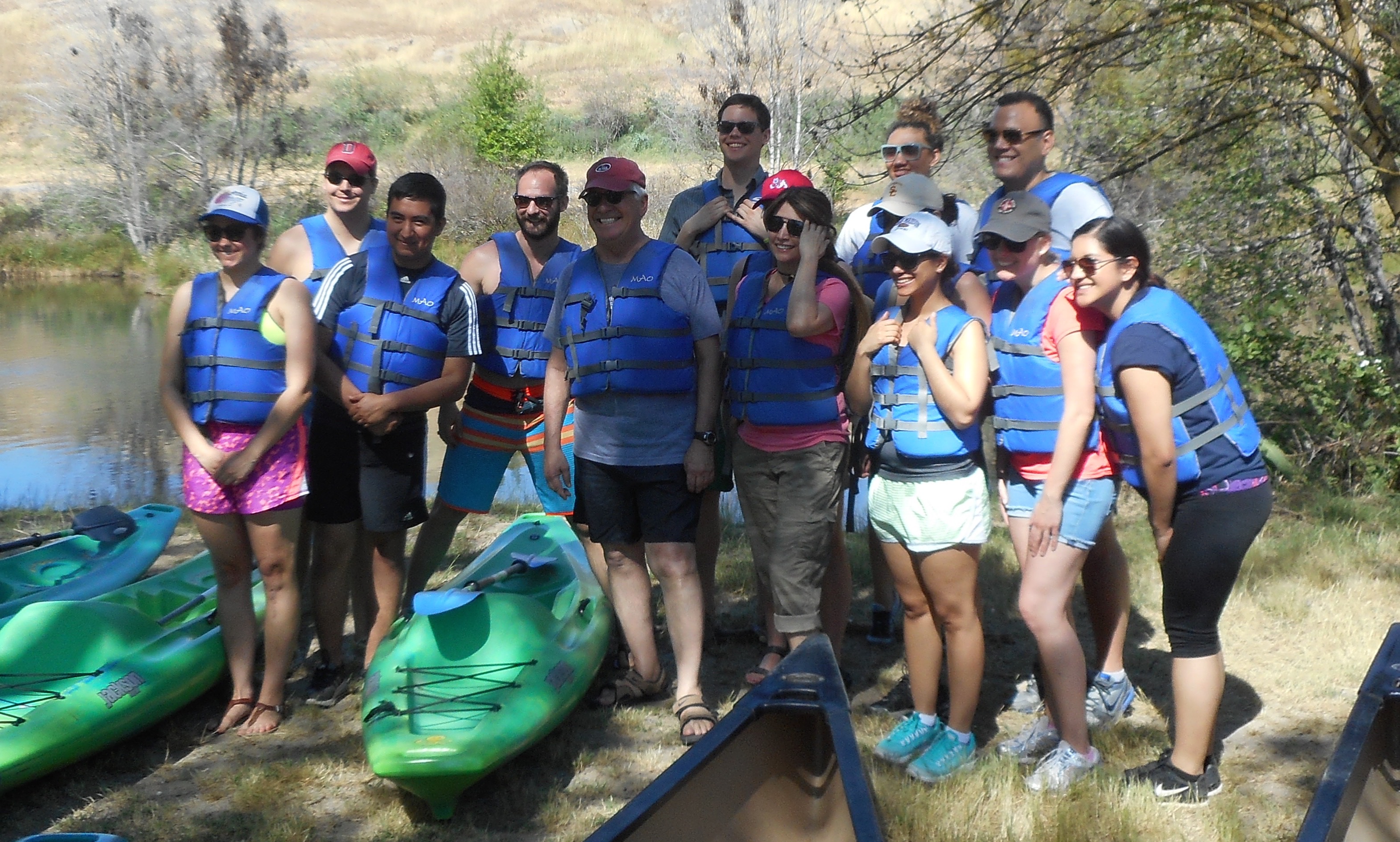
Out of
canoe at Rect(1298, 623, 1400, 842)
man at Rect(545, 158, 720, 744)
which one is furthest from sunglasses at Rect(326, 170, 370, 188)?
canoe at Rect(1298, 623, 1400, 842)

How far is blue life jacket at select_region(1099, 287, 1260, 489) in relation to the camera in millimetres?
3244

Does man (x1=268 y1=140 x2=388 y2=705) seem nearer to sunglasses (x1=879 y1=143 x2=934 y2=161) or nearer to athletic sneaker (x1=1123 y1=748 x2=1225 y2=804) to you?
sunglasses (x1=879 y1=143 x2=934 y2=161)

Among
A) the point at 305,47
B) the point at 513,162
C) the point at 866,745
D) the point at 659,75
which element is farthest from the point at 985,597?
the point at 305,47

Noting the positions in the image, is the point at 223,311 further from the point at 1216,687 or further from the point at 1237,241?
the point at 1237,241

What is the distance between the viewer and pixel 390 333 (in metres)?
4.48

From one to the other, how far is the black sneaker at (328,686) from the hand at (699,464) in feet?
5.73

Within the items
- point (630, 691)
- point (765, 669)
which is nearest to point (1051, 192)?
point (765, 669)

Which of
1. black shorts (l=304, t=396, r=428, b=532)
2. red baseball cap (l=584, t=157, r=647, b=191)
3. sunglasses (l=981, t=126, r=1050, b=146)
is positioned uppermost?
sunglasses (l=981, t=126, r=1050, b=146)

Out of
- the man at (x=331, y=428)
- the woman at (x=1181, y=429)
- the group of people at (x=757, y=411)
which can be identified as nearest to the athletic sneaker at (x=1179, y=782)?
the group of people at (x=757, y=411)

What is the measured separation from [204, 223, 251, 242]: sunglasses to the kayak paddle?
2.65 m

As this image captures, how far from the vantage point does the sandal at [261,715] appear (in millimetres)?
4387

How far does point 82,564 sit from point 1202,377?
5.40 metres

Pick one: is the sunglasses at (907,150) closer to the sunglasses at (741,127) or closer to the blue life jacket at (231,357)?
the sunglasses at (741,127)

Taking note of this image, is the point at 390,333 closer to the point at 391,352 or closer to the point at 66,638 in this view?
the point at 391,352
